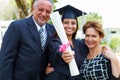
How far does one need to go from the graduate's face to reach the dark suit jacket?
14 cm

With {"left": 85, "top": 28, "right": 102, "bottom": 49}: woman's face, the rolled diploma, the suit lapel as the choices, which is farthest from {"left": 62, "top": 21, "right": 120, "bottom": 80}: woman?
the suit lapel

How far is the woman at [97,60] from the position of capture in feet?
13.4

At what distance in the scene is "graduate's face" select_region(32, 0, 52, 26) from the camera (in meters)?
3.99

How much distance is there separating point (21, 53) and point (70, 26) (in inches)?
26.4

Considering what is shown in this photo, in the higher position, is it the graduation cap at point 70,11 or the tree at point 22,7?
the tree at point 22,7

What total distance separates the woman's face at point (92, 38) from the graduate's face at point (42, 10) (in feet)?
1.95

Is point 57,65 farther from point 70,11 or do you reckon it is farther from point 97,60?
point 70,11

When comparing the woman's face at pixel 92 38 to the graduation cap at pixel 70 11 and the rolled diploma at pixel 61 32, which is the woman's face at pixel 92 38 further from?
the rolled diploma at pixel 61 32

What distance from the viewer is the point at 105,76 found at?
4.12 meters

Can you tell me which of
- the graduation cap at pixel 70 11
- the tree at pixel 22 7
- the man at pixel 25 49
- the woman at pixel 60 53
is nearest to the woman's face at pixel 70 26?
the woman at pixel 60 53

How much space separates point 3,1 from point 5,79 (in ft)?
90.7

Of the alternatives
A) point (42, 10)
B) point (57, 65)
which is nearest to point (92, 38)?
→ point (57, 65)

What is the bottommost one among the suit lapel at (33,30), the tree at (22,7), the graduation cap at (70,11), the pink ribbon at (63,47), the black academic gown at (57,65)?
the black academic gown at (57,65)

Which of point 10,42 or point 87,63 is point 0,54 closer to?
point 10,42
